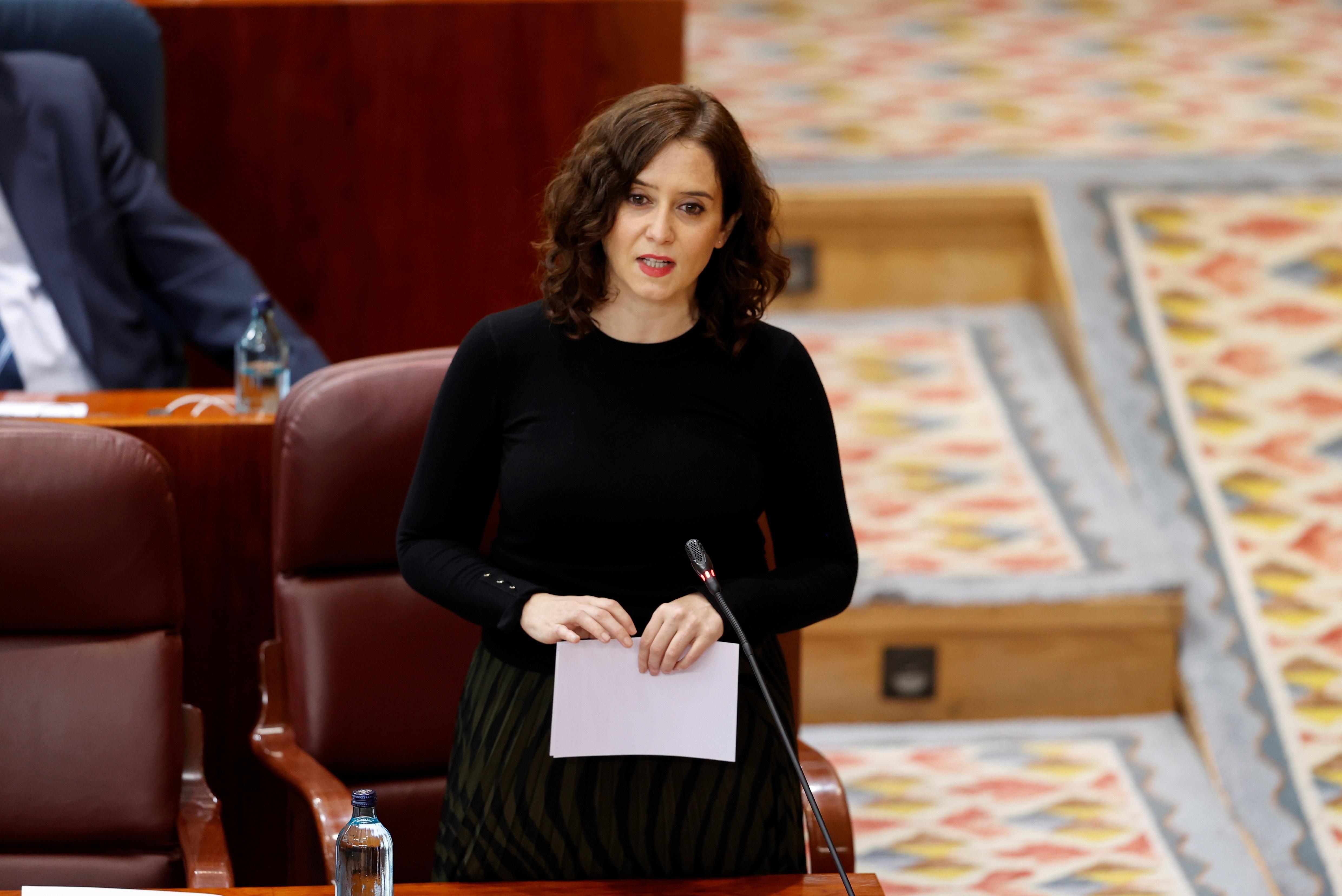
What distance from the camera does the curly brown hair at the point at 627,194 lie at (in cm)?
128

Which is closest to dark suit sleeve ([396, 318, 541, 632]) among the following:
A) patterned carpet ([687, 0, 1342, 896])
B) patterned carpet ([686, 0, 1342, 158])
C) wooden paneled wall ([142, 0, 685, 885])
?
patterned carpet ([687, 0, 1342, 896])

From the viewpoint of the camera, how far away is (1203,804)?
2.49 meters

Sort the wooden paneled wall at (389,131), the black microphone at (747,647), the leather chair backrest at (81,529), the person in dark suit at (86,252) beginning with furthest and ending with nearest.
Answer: the wooden paneled wall at (389,131), the person in dark suit at (86,252), the leather chair backrest at (81,529), the black microphone at (747,647)

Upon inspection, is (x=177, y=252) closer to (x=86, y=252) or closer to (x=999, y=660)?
(x=86, y=252)

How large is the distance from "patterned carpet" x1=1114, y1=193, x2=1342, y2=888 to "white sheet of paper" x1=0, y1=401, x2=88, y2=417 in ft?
5.91

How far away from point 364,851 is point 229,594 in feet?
2.40

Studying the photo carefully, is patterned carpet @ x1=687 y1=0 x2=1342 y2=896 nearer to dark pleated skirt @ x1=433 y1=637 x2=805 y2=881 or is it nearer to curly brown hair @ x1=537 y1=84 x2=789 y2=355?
dark pleated skirt @ x1=433 y1=637 x2=805 y2=881

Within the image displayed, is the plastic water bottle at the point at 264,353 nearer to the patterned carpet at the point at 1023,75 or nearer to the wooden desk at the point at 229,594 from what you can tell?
the wooden desk at the point at 229,594

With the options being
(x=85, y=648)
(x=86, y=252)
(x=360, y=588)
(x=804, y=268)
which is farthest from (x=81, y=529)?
(x=804, y=268)

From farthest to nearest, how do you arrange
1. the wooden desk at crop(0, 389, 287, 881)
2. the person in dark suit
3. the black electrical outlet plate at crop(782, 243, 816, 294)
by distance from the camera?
the black electrical outlet plate at crop(782, 243, 816, 294) < the person in dark suit < the wooden desk at crop(0, 389, 287, 881)

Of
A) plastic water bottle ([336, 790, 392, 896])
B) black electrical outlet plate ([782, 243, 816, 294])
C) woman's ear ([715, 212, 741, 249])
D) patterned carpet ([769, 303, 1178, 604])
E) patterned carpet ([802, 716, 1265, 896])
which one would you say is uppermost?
woman's ear ([715, 212, 741, 249])

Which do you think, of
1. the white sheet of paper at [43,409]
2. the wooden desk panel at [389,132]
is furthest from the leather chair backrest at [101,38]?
the white sheet of paper at [43,409]

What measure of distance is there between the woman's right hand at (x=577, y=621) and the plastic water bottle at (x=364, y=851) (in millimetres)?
186

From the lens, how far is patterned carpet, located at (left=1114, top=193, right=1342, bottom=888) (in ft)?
8.61
